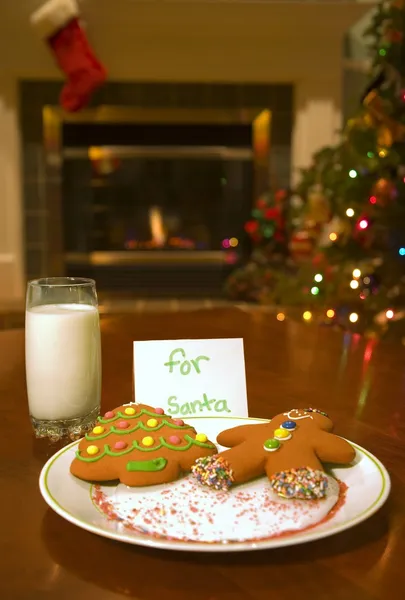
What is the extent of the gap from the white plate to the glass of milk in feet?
0.35

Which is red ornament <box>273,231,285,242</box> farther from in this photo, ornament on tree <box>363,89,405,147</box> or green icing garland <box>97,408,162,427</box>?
green icing garland <box>97,408,162,427</box>

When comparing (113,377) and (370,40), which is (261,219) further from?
(113,377)

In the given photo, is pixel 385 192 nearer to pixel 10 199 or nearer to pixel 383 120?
pixel 383 120

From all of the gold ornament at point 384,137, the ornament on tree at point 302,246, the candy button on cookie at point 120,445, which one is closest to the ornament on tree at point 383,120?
the gold ornament at point 384,137

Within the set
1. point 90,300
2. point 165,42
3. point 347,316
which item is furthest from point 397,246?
point 165,42

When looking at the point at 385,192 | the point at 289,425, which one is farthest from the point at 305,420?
the point at 385,192

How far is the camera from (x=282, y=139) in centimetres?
384

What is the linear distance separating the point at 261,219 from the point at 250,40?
1064 mm

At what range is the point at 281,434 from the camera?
55 centimetres

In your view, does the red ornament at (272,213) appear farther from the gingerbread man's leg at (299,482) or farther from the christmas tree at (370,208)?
the gingerbread man's leg at (299,482)

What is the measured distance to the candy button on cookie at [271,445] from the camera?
1.75 feet

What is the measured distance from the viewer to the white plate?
422mm

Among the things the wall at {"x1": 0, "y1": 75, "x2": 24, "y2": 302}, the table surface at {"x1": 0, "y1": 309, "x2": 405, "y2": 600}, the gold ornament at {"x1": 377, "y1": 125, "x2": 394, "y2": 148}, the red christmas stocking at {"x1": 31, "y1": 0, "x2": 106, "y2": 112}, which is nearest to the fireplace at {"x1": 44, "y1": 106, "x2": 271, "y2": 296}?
the wall at {"x1": 0, "y1": 75, "x2": 24, "y2": 302}

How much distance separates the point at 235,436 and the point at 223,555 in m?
0.15
